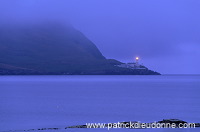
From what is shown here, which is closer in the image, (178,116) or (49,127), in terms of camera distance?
(49,127)

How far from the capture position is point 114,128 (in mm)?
37469

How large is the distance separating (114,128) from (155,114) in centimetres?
1711

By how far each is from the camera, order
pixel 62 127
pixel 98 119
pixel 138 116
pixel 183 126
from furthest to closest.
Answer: pixel 138 116, pixel 98 119, pixel 62 127, pixel 183 126

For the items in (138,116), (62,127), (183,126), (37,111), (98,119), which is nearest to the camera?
(183,126)

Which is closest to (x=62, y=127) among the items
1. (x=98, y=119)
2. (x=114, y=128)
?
(x=114, y=128)

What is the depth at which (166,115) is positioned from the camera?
5297cm

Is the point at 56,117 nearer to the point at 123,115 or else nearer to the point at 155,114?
the point at 123,115

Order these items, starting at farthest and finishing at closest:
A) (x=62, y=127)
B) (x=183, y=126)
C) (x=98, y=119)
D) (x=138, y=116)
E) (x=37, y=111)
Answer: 1. (x=37, y=111)
2. (x=138, y=116)
3. (x=98, y=119)
4. (x=62, y=127)
5. (x=183, y=126)

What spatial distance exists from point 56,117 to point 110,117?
6.18 meters

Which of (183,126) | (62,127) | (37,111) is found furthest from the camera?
(37,111)

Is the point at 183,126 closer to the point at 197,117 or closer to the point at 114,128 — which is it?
the point at 114,128

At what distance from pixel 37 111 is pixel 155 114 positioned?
1531cm

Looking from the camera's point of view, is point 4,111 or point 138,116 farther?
point 4,111

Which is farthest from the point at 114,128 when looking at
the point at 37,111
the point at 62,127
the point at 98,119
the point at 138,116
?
the point at 37,111
